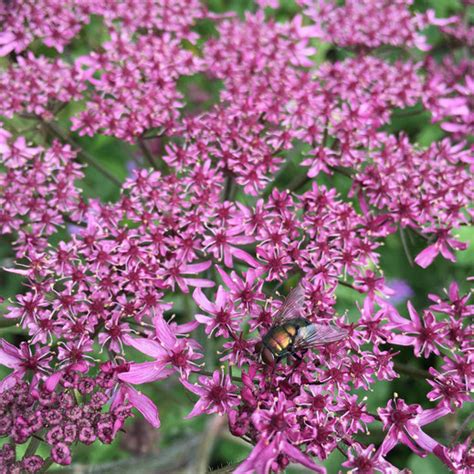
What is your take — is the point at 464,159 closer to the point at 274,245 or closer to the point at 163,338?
the point at 274,245

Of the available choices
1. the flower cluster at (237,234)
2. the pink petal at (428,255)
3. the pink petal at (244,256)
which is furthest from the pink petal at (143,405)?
the pink petal at (428,255)

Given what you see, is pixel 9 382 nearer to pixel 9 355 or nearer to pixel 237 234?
pixel 9 355

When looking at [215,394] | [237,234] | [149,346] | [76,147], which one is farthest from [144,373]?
[76,147]

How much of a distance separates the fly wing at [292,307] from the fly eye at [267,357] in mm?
160

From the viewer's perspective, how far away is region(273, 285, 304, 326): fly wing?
8.26 ft

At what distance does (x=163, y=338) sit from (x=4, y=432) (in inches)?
30.9

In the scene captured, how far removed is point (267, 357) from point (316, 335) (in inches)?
9.5

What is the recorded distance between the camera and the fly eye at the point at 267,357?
2.40 m

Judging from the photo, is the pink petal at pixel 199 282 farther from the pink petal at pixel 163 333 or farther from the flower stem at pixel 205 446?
the flower stem at pixel 205 446

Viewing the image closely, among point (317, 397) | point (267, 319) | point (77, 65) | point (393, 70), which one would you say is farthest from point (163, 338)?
point (393, 70)

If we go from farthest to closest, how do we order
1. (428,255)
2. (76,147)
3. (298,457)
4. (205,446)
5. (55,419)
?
1. (76,147)
2. (428,255)
3. (55,419)
4. (298,457)
5. (205,446)

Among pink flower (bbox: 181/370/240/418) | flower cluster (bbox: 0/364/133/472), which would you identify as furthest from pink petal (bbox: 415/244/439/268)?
flower cluster (bbox: 0/364/133/472)

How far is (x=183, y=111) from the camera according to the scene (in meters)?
3.81

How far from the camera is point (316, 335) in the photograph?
2408 mm
